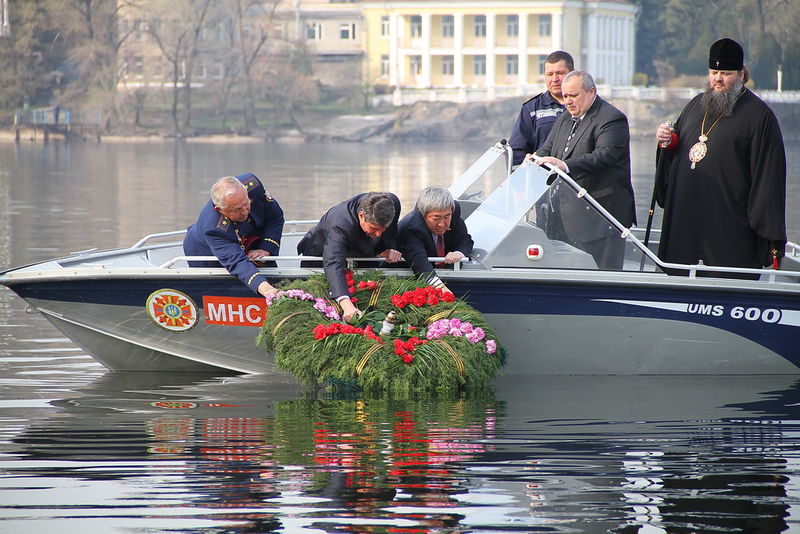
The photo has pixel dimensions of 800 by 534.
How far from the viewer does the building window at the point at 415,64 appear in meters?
102

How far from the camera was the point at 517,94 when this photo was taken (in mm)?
82125

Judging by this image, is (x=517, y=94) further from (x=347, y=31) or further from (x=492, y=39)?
(x=347, y=31)

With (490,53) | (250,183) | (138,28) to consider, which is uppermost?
(138,28)

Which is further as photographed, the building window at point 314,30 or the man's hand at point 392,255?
the building window at point 314,30

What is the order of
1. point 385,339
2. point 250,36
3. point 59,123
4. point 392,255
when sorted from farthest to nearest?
point 250,36 < point 59,123 < point 392,255 < point 385,339

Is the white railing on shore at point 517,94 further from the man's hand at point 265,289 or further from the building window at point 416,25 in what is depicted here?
the man's hand at point 265,289

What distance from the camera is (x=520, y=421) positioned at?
24.3 feet

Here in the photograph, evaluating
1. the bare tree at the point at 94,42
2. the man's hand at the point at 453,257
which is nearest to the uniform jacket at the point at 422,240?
the man's hand at the point at 453,257

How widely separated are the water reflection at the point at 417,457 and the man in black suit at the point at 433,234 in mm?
900

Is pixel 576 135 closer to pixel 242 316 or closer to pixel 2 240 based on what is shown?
Result: pixel 242 316

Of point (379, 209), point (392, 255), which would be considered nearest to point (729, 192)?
point (392, 255)

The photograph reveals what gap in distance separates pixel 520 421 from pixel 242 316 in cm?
204

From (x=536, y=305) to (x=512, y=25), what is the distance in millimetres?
98531

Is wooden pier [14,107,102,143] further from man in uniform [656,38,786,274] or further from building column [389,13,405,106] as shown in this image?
man in uniform [656,38,786,274]
